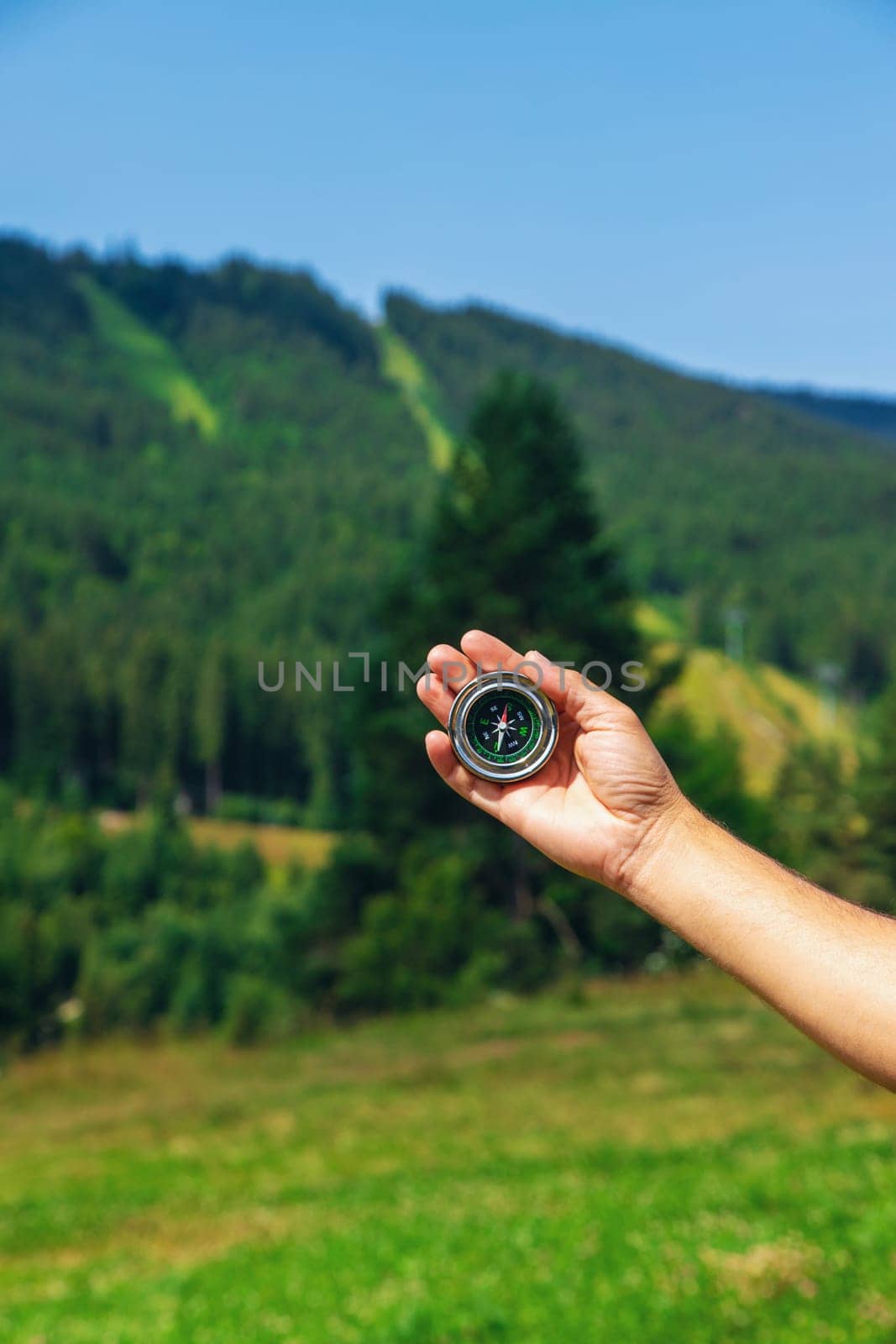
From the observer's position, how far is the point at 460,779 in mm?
3184

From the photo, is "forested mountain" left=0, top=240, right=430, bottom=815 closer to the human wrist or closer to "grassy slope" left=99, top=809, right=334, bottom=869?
"grassy slope" left=99, top=809, right=334, bottom=869

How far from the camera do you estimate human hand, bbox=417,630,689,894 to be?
9.26 feet

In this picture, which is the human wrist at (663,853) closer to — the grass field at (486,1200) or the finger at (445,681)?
the finger at (445,681)

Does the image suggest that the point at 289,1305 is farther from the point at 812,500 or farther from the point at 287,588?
the point at 812,500

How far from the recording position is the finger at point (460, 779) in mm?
3080

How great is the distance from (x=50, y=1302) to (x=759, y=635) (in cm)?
12751

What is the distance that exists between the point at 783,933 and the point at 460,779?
996 mm

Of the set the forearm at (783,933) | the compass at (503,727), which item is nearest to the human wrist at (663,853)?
the forearm at (783,933)

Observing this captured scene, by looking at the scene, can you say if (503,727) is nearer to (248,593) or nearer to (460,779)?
(460,779)

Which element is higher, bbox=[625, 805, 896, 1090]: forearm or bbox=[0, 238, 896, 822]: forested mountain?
bbox=[625, 805, 896, 1090]: forearm

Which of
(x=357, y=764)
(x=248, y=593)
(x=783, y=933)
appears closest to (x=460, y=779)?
(x=783, y=933)

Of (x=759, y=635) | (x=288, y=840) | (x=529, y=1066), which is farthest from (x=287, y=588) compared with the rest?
(x=529, y=1066)

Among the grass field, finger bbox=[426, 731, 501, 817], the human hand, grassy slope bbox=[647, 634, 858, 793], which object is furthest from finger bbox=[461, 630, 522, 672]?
grassy slope bbox=[647, 634, 858, 793]

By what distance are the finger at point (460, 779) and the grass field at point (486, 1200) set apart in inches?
166
